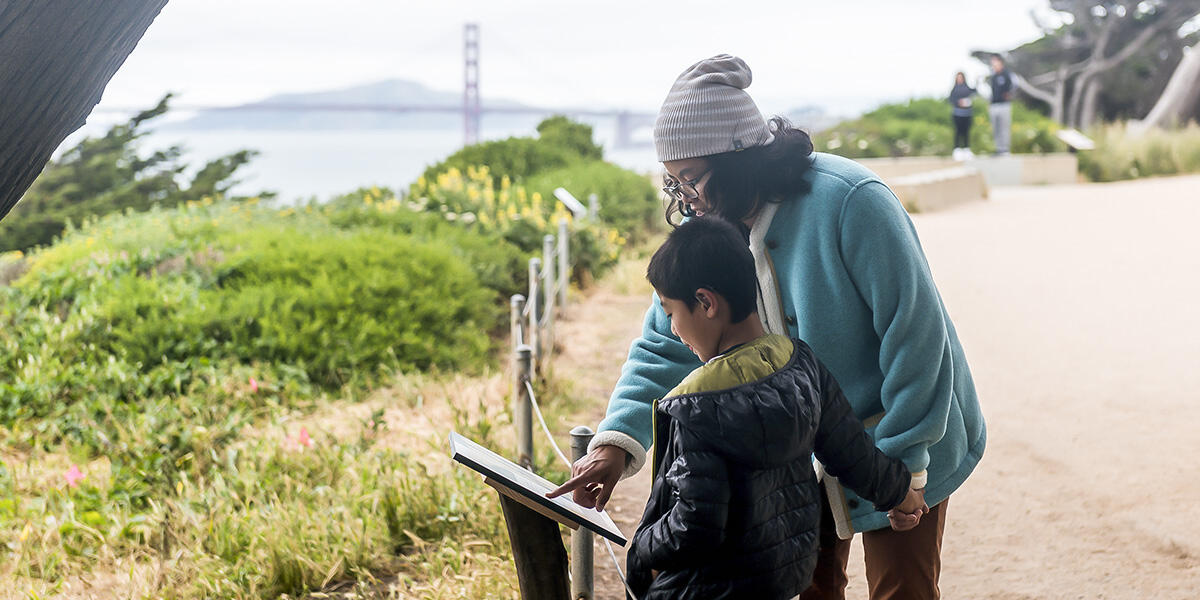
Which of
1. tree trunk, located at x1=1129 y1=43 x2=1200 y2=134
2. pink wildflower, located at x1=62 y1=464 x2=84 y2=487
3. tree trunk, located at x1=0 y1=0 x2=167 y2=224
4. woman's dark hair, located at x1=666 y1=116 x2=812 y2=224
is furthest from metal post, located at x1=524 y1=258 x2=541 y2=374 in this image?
tree trunk, located at x1=1129 y1=43 x2=1200 y2=134

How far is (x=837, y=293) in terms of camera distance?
201 centimetres

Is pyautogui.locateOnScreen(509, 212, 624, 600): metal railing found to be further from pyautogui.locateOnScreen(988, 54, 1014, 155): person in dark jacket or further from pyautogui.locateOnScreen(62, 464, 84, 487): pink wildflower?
pyautogui.locateOnScreen(988, 54, 1014, 155): person in dark jacket

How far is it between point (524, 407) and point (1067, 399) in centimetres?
355

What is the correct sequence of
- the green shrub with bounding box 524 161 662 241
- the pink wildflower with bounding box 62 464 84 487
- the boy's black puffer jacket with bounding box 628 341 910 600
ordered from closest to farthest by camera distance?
the boy's black puffer jacket with bounding box 628 341 910 600 → the pink wildflower with bounding box 62 464 84 487 → the green shrub with bounding box 524 161 662 241

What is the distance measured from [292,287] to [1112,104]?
3451cm

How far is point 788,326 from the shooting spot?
2094 mm

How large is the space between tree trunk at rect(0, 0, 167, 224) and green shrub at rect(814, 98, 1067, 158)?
16640 mm

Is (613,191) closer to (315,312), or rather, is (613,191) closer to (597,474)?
(315,312)

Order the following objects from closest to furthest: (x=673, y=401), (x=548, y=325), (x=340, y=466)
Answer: (x=673, y=401), (x=340, y=466), (x=548, y=325)

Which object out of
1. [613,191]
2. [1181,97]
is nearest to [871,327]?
[613,191]

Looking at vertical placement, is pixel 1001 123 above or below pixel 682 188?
below

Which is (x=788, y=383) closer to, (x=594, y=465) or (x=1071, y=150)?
(x=594, y=465)

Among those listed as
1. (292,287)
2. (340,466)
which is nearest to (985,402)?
(340,466)

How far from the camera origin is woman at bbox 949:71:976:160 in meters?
17.1
